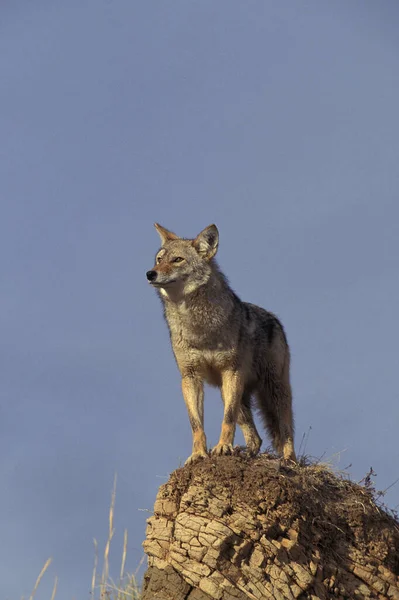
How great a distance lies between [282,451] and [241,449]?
220 cm

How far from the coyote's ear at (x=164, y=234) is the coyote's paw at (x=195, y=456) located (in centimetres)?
399

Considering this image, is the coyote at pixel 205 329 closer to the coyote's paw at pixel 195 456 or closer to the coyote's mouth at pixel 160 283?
the coyote's mouth at pixel 160 283

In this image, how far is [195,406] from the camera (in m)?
16.3

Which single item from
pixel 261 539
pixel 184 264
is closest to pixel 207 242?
pixel 184 264

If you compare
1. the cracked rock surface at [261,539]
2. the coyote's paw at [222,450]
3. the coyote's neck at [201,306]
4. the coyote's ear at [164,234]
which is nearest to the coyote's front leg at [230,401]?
the coyote's paw at [222,450]

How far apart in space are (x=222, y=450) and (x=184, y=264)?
321 cm

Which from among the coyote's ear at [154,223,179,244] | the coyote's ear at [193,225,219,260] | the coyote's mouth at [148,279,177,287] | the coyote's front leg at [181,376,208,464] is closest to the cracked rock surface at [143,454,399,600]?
the coyote's front leg at [181,376,208,464]

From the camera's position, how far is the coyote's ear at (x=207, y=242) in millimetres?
17156

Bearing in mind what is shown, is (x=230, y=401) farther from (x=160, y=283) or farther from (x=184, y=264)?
(x=184, y=264)

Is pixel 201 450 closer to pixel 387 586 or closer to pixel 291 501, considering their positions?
pixel 291 501

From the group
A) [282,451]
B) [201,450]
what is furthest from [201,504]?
[282,451]

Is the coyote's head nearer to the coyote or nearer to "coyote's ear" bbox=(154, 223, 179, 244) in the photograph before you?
the coyote

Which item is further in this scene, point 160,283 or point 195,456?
point 160,283

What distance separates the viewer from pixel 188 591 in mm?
13445
